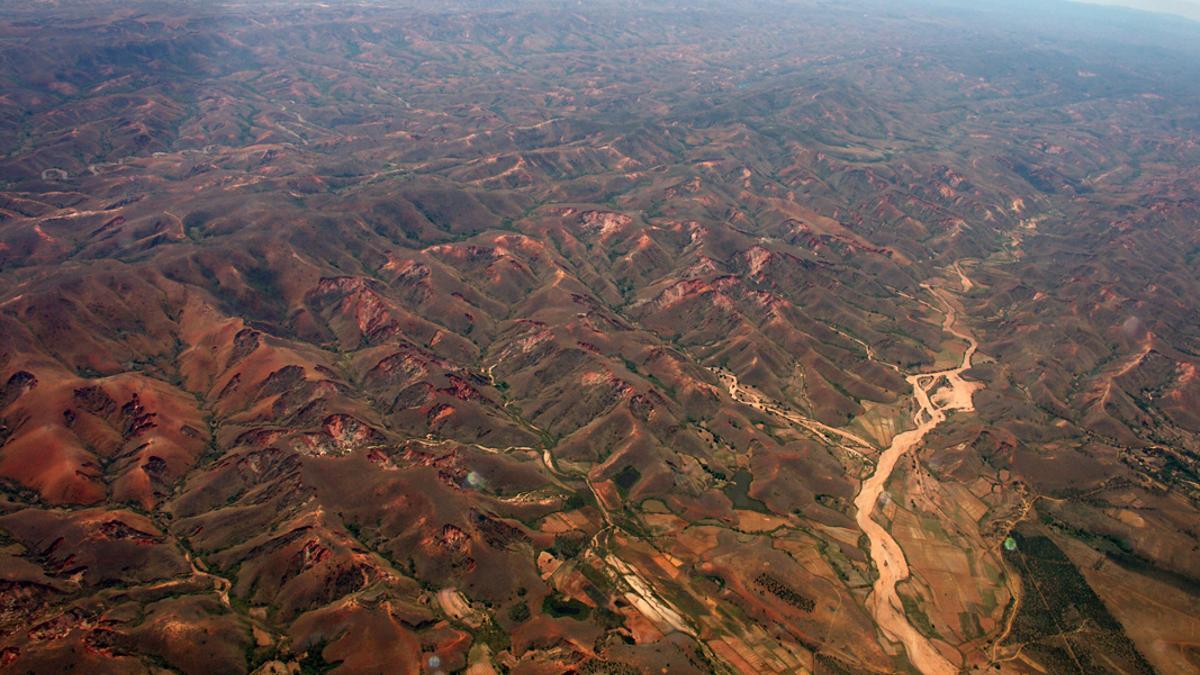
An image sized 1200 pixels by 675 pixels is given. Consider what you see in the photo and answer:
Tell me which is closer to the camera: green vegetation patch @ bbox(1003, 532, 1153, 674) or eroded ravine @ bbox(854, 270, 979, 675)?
green vegetation patch @ bbox(1003, 532, 1153, 674)

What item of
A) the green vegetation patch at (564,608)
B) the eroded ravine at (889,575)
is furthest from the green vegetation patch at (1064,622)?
the green vegetation patch at (564,608)

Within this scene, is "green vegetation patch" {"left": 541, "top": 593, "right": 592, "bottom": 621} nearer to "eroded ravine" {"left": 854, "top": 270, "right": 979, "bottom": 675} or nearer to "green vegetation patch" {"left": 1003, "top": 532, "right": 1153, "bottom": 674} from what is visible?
"eroded ravine" {"left": 854, "top": 270, "right": 979, "bottom": 675}

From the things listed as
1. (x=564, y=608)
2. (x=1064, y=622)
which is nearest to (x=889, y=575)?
(x=1064, y=622)

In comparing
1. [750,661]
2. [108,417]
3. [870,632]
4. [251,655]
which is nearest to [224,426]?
[108,417]

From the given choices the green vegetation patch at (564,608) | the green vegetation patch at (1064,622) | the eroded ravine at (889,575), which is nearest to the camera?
the green vegetation patch at (1064,622)

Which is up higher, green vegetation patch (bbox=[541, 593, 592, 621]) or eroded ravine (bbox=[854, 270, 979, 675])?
eroded ravine (bbox=[854, 270, 979, 675])

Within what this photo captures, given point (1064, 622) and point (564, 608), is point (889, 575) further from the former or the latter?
point (564, 608)

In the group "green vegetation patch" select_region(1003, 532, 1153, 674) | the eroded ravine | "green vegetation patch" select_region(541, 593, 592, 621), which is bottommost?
"green vegetation patch" select_region(541, 593, 592, 621)

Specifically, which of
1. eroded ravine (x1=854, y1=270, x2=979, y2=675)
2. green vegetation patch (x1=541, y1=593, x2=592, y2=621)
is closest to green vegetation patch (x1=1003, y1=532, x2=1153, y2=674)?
eroded ravine (x1=854, y1=270, x2=979, y2=675)

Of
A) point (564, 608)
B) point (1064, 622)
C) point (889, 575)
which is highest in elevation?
point (1064, 622)

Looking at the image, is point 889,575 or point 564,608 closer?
point 564,608

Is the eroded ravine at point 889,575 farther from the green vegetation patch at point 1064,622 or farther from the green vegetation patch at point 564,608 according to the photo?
the green vegetation patch at point 564,608

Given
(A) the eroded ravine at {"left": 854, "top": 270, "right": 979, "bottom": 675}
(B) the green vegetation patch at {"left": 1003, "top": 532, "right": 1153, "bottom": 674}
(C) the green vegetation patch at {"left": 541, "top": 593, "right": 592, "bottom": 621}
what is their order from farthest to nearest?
(C) the green vegetation patch at {"left": 541, "top": 593, "right": 592, "bottom": 621}
(A) the eroded ravine at {"left": 854, "top": 270, "right": 979, "bottom": 675}
(B) the green vegetation patch at {"left": 1003, "top": 532, "right": 1153, "bottom": 674}

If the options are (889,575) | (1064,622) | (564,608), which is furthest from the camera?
(889,575)
